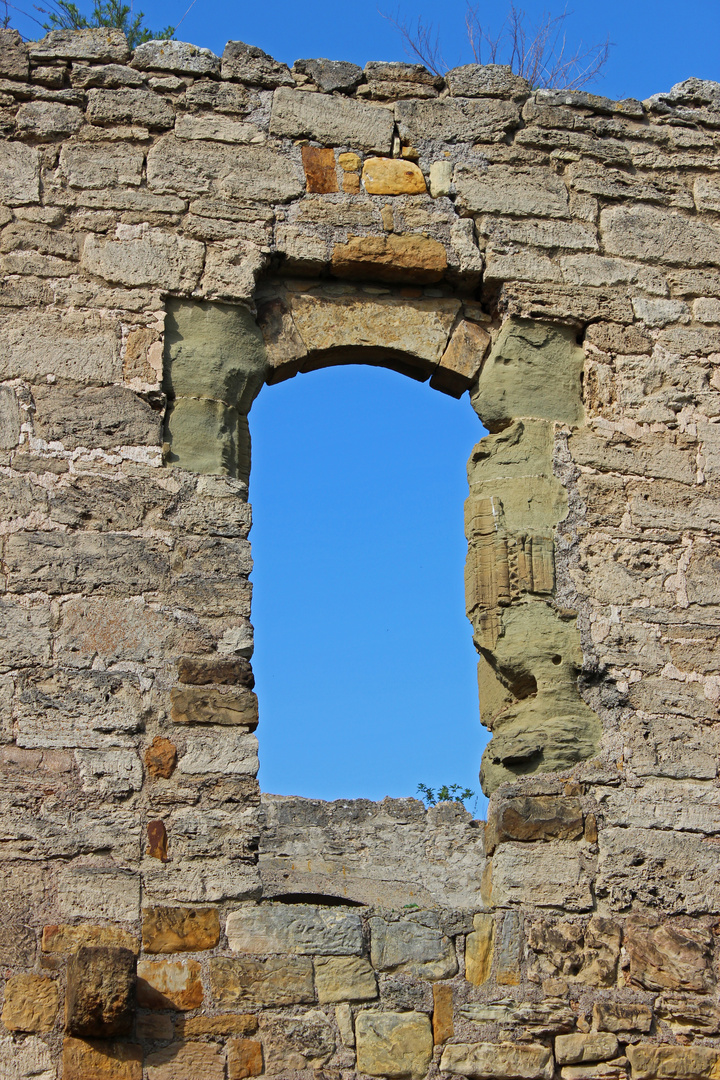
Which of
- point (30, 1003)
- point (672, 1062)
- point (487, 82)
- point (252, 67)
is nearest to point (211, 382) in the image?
point (252, 67)

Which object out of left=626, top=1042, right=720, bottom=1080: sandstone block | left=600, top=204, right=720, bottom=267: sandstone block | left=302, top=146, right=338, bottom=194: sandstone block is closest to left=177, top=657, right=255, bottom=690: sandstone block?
left=626, top=1042, right=720, bottom=1080: sandstone block

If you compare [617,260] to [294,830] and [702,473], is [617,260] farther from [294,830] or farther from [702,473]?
[294,830]

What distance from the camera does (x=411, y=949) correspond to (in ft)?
14.9

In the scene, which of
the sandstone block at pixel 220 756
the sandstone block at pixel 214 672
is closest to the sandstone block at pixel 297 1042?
the sandstone block at pixel 220 756

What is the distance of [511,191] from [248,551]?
198 cm

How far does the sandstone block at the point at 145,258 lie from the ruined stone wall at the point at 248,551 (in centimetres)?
1

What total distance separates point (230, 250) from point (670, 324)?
6.15ft

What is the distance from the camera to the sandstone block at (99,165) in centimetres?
541

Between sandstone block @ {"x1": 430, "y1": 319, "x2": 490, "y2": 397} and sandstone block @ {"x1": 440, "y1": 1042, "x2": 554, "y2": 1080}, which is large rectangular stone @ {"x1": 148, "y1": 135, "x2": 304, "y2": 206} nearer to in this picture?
sandstone block @ {"x1": 430, "y1": 319, "x2": 490, "y2": 397}

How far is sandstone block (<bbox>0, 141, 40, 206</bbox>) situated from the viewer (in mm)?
5340

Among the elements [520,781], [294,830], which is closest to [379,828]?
[294,830]

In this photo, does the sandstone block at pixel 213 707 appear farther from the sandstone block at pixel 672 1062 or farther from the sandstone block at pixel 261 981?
the sandstone block at pixel 672 1062

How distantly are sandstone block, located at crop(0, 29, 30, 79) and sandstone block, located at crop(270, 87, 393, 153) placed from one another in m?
1.03

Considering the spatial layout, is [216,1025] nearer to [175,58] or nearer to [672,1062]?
[672,1062]
